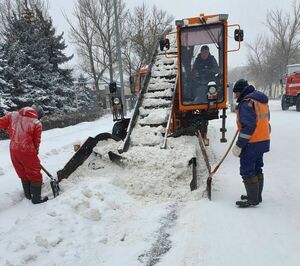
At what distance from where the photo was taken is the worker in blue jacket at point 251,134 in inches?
191

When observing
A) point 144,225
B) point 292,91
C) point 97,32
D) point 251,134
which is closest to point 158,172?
point 144,225

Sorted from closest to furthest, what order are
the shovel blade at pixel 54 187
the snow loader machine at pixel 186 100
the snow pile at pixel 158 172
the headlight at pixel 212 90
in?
1. the snow pile at pixel 158 172
2. the shovel blade at pixel 54 187
3. the snow loader machine at pixel 186 100
4. the headlight at pixel 212 90

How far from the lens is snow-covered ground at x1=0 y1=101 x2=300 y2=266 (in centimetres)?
373

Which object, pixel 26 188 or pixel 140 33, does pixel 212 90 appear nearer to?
pixel 26 188

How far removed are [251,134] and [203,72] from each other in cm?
331

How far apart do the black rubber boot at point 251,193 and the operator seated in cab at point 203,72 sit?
3130mm

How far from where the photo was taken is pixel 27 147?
222 inches

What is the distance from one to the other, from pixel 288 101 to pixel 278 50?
29858 mm

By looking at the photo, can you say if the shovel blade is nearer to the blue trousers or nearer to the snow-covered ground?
the snow-covered ground

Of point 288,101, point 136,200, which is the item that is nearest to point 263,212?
point 136,200

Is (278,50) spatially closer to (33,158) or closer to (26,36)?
(26,36)

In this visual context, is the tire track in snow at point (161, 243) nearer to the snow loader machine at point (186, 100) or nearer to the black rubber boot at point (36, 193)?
the snow loader machine at point (186, 100)

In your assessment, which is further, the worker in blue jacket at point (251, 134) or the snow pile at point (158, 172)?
the snow pile at point (158, 172)

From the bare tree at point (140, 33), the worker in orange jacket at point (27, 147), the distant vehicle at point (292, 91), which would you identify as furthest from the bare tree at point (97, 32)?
the worker in orange jacket at point (27, 147)
